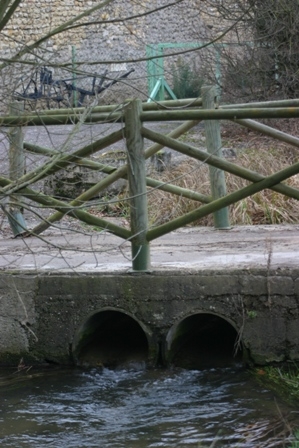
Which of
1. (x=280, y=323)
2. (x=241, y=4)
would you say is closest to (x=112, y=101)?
(x=280, y=323)

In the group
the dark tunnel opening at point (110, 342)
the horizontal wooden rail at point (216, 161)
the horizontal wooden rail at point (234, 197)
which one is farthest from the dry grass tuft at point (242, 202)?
the horizontal wooden rail at point (234, 197)

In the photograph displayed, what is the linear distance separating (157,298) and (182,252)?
96cm

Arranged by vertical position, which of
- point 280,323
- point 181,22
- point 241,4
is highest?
point 181,22

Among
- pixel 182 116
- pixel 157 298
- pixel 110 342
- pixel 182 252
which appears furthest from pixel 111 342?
pixel 182 116

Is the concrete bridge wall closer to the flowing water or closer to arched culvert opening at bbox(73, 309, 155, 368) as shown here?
arched culvert opening at bbox(73, 309, 155, 368)

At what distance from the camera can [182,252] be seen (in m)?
6.48

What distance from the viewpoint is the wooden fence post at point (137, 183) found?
18.0 feet

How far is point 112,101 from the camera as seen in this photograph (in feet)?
28.6

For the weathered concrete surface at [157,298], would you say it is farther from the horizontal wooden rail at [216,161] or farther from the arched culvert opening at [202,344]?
the horizontal wooden rail at [216,161]

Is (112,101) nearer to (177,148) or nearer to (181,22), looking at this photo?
(177,148)

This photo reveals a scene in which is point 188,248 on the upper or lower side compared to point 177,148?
lower

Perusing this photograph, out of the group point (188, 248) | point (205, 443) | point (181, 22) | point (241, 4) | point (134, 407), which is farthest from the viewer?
point (181, 22)

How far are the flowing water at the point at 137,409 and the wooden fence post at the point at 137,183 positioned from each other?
81 centimetres

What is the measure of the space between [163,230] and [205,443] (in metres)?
1.64
